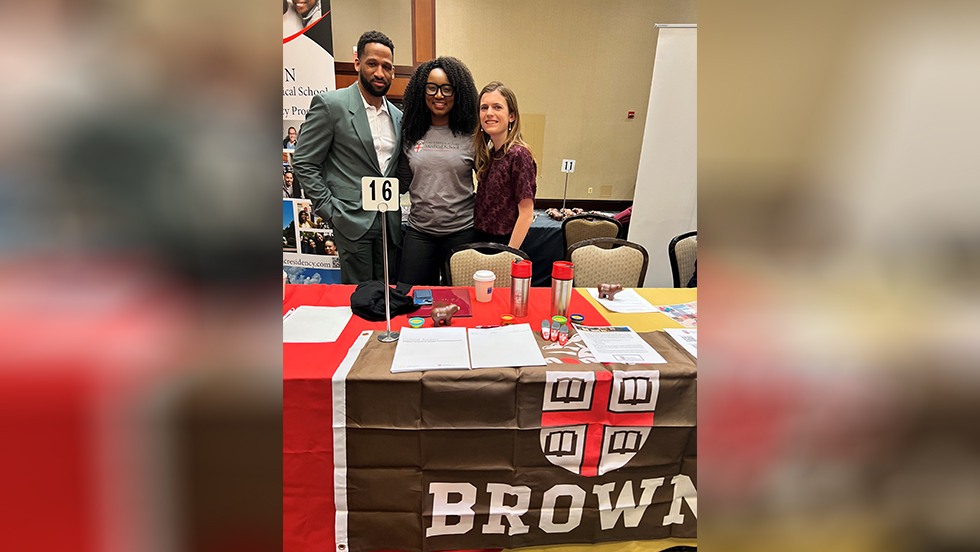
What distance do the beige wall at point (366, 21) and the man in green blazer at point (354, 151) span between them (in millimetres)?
1660

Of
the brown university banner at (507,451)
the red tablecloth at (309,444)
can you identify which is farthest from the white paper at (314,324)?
the brown university banner at (507,451)

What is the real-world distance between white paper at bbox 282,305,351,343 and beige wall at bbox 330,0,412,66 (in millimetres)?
3030

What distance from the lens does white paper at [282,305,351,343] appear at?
1.32 meters

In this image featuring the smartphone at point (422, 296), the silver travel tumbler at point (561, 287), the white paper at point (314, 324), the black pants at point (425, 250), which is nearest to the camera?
the white paper at point (314, 324)

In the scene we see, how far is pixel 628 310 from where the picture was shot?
1.65 meters

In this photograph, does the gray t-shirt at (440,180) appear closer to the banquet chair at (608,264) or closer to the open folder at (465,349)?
the banquet chair at (608,264)

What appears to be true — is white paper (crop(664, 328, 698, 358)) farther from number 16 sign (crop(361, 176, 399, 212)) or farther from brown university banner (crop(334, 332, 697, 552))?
number 16 sign (crop(361, 176, 399, 212))

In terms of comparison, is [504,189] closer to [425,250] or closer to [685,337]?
[425,250]

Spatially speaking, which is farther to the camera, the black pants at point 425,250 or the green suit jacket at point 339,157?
the black pants at point 425,250

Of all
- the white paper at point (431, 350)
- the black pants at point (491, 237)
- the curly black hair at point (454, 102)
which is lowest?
the white paper at point (431, 350)

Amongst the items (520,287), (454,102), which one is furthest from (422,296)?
(454,102)

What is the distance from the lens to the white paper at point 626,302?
5.46 ft
